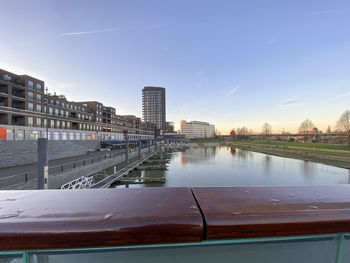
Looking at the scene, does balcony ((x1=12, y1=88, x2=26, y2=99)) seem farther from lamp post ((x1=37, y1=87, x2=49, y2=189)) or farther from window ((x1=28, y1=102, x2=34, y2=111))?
lamp post ((x1=37, y1=87, x2=49, y2=189))

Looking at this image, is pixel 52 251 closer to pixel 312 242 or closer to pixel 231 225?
pixel 231 225

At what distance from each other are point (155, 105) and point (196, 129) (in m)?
51.0

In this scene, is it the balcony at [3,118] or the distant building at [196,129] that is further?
the distant building at [196,129]

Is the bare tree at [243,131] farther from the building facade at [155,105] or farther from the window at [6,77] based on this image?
the window at [6,77]

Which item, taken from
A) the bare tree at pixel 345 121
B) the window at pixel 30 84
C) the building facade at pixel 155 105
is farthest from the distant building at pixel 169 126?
the bare tree at pixel 345 121

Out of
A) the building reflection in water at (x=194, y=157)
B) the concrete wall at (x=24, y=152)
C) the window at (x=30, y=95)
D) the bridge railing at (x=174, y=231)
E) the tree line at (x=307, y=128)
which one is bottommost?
the building reflection in water at (x=194, y=157)

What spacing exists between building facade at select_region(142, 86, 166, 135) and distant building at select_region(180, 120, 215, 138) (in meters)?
30.0

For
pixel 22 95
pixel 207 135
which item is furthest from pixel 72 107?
pixel 207 135

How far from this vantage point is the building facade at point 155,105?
12531cm

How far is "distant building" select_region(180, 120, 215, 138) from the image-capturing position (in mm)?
150250

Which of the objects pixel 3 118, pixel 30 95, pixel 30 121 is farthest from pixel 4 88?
pixel 30 121

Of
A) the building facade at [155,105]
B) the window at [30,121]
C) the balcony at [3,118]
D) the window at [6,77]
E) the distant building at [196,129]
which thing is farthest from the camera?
the distant building at [196,129]

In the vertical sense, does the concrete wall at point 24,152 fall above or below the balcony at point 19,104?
below

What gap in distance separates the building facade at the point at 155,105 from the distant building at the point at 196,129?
1182 inches
